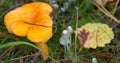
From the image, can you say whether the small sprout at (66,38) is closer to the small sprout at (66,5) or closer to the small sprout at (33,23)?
the small sprout at (33,23)

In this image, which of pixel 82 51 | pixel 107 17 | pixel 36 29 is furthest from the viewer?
pixel 107 17

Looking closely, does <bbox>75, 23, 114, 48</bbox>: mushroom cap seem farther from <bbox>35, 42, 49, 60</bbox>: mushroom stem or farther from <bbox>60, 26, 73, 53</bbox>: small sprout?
<bbox>35, 42, 49, 60</bbox>: mushroom stem

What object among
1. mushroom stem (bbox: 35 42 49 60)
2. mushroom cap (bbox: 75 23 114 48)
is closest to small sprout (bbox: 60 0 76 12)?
mushroom cap (bbox: 75 23 114 48)

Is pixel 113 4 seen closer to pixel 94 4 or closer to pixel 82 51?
pixel 94 4

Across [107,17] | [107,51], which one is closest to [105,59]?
[107,51]

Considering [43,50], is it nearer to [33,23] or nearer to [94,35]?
[33,23]

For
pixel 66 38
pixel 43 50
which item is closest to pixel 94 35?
pixel 66 38
